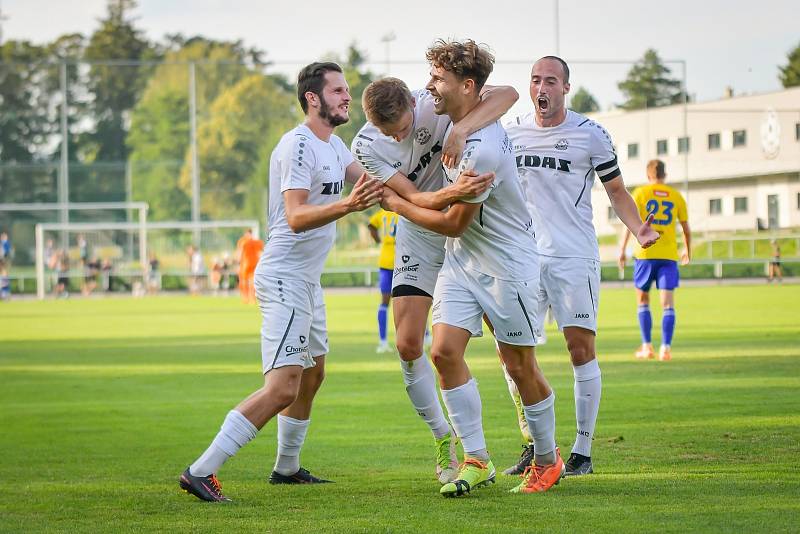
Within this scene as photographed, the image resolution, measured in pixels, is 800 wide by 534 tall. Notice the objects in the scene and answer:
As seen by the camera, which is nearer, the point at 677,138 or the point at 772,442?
the point at 772,442

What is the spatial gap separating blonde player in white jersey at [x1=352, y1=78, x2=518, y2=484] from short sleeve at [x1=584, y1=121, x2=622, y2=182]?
4.62ft

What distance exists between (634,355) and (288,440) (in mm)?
Result: 9765

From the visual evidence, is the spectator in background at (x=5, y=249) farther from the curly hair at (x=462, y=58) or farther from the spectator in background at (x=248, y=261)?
the curly hair at (x=462, y=58)

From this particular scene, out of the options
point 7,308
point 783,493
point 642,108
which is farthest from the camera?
point 642,108

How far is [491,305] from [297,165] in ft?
4.58

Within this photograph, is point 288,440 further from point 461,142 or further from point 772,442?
point 772,442

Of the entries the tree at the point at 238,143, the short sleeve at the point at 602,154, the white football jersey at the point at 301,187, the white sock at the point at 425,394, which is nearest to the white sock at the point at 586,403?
the white sock at the point at 425,394

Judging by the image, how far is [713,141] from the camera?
4528cm

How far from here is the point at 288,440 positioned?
766 centimetres

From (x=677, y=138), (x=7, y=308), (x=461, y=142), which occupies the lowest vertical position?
(x=7, y=308)

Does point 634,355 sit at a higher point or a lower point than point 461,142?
lower

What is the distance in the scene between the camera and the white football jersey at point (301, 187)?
7.04m

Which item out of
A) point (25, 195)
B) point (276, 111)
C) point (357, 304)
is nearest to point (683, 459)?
point (357, 304)

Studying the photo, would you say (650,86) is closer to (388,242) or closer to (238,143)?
(238,143)
